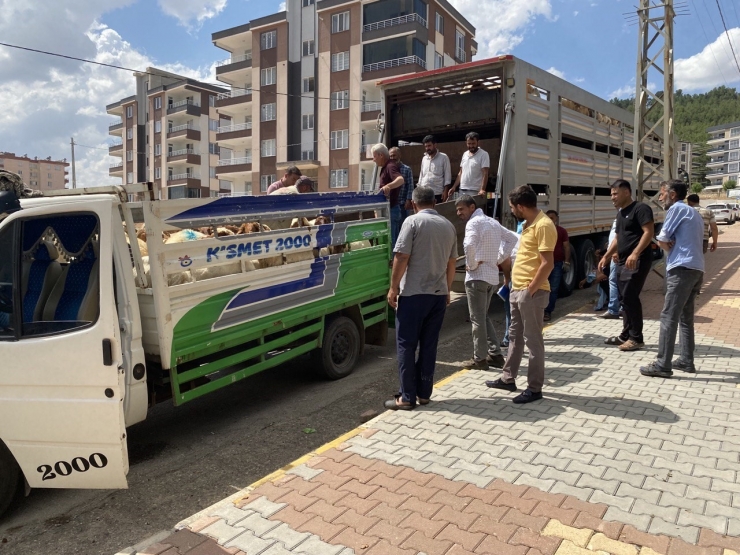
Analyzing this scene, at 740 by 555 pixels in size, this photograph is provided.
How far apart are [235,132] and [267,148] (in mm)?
3176

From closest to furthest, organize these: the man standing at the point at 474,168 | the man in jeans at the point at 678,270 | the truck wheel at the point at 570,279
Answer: the man in jeans at the point at 678,270, the man standing at the point at 474,168, the truck wheel at the point at 570,279

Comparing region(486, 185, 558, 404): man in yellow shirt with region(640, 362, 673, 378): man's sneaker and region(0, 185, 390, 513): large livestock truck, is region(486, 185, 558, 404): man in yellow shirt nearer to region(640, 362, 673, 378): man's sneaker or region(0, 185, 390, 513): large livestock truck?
region(640, 362, 673, 378): man's sneaker

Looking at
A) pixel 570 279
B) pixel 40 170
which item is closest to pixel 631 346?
pixel 570 279

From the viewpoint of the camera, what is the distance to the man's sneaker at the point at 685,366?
5.41 meters

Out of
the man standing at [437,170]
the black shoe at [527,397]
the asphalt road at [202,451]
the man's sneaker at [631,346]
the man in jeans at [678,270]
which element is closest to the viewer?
the asphalt road at [202,451]

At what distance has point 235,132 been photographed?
43094 millimetres

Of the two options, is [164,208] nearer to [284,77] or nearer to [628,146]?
[628,146]

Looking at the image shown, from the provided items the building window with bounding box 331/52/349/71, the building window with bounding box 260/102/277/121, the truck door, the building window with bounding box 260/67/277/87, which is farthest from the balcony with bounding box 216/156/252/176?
the truck door

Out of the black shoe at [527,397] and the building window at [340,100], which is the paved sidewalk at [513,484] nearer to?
the black shoe at [527,397]

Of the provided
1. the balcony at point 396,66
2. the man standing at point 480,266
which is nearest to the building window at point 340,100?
the balcony at point 396,66

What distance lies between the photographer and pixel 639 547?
267 centimetres

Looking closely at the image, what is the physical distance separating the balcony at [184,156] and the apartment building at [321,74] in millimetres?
9293

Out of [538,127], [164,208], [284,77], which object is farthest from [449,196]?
[284,77]

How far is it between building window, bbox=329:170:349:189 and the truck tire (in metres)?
35.0
